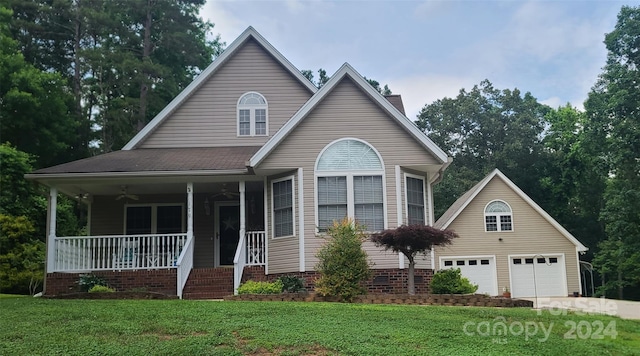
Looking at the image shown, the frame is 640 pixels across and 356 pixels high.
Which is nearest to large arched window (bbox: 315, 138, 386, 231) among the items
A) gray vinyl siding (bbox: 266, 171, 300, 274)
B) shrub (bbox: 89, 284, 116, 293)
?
gray vinyl siding (bbox: 266, 171, 300, 274)

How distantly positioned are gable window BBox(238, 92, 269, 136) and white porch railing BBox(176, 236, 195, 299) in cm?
456

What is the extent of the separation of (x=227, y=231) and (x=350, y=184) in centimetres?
467

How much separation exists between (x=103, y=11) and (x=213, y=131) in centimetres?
1913

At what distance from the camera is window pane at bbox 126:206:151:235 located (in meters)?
17.7

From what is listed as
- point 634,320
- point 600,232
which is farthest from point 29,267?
point 600,232

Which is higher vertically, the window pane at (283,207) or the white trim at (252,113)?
the white trim at (252,113)

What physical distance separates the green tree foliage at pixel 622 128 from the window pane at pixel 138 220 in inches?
839

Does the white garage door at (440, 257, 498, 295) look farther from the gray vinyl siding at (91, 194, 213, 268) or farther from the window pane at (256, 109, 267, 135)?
the gray vinyl siding at (91, 194, 213, 268)

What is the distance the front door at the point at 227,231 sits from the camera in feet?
57.3

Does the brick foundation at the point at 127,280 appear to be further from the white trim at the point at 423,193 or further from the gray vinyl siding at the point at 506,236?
the gray vinyl siding at the point at 506,236

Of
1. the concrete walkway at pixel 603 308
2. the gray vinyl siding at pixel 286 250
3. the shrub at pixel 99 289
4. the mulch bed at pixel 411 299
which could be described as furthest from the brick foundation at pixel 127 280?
the concrete walkway at pixel 603 308

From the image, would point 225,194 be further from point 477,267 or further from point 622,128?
point 622,128

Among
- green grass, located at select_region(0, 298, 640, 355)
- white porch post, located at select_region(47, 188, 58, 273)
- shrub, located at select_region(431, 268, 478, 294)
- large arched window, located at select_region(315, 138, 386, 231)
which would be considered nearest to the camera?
green grass, located at select_region(0, 298, 640, 355)

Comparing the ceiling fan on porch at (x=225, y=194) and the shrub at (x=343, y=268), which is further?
the ceiling fan on porch at (x=225, y=194)
